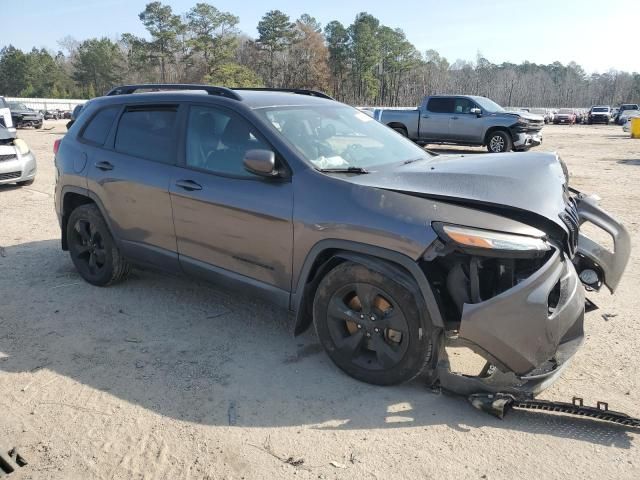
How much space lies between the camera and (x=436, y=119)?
17859mm

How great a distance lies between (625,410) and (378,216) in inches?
69.8

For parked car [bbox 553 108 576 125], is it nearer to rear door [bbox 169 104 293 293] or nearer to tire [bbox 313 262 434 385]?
rear door [bbox 169 104 293 293]

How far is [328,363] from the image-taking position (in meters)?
3.50

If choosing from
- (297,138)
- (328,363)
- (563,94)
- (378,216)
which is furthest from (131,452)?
(563,94)

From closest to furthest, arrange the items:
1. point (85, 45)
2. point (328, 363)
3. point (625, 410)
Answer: point (625, 410)
point (328, 363)
point (85, 45)

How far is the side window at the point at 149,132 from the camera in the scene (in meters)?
4.12

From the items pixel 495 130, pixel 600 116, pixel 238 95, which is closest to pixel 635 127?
pixel 495 130

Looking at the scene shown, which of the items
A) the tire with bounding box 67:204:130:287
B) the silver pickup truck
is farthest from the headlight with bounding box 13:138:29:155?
the silver pickup truck

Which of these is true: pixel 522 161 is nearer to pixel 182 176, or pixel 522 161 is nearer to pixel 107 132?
pixel 182 176

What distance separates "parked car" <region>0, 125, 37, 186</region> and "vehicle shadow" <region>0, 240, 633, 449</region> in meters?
5.82

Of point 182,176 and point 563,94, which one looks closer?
point 182,176

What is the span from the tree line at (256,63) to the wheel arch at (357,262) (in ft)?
196

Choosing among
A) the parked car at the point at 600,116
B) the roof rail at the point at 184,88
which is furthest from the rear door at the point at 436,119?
the parked car at the point at 600,116

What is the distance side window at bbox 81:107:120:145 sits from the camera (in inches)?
184
